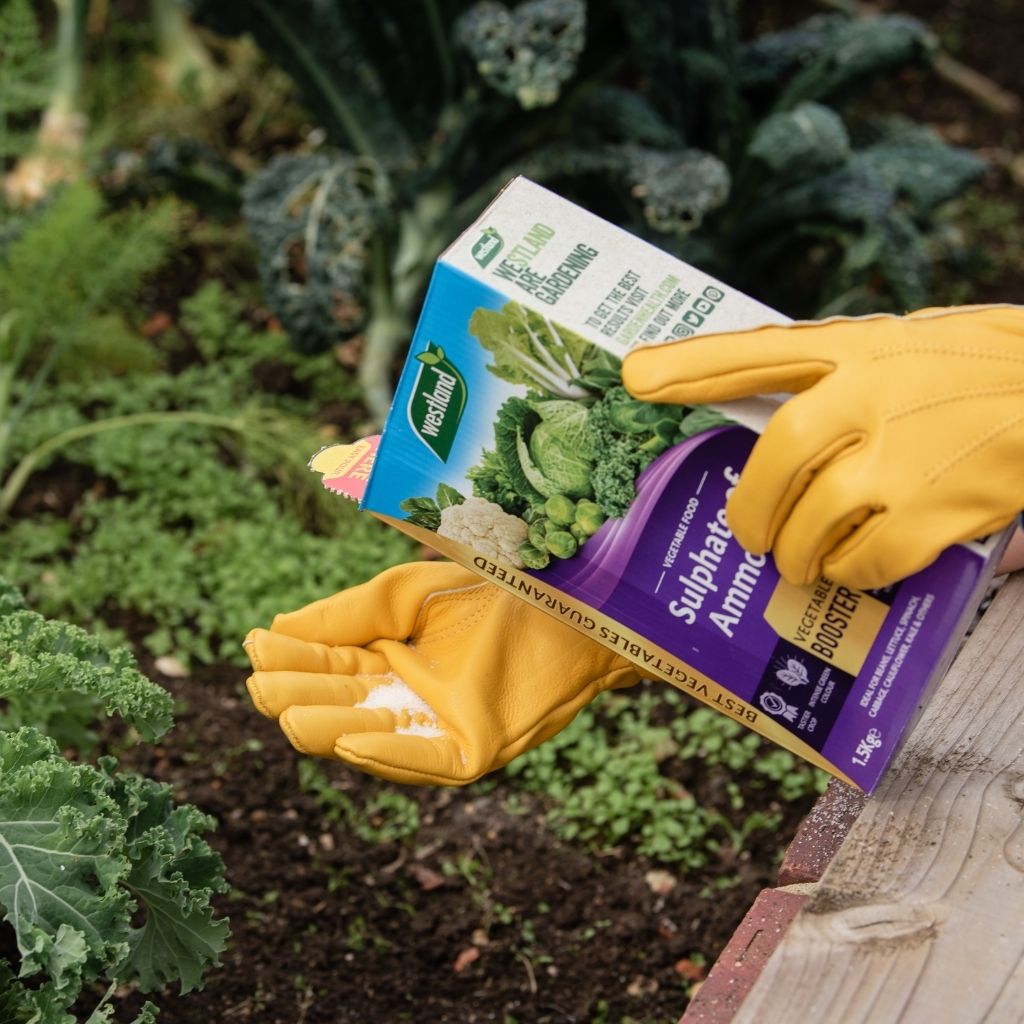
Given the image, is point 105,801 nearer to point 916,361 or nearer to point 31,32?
point 916,361

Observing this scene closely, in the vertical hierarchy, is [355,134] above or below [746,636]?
above

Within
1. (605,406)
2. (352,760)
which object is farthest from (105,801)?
(605,406)

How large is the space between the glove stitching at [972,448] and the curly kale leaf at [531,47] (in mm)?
2173

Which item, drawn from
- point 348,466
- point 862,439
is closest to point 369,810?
point 348,466

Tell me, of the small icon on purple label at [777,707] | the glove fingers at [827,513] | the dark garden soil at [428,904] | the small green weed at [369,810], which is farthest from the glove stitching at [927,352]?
the small green weed at [369,810]

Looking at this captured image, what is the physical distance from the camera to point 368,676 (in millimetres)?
1829

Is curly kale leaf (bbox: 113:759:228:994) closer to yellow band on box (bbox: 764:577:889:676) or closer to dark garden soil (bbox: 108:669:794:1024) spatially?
dark garden soil (bbox: 108:669:794:1024)

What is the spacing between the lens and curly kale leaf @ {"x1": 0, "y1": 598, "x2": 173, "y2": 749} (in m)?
1.74

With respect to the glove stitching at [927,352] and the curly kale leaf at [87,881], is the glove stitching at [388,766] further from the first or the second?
the glove stitching at [927,352]

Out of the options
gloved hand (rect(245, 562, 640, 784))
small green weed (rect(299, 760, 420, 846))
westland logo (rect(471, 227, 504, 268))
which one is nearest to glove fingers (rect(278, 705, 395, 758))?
gloved hand (rect(245, 562, 640, 784))

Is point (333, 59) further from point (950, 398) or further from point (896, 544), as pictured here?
point (896, 544)

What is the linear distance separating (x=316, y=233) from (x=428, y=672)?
6.55 feet

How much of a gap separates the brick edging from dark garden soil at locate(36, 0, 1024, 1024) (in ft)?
2.74

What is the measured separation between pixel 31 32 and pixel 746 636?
336 centimetres
